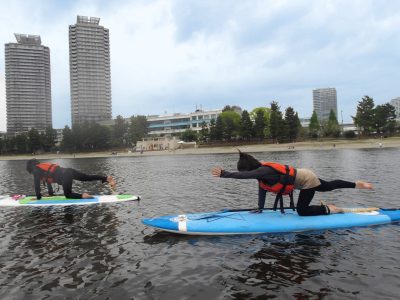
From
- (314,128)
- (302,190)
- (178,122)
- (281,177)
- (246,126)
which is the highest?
(178,122)

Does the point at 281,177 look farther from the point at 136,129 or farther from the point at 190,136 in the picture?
the point at 136,129

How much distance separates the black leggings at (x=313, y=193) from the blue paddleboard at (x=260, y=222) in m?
0.21

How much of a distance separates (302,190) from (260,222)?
185 cm

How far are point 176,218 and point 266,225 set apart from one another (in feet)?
10.5

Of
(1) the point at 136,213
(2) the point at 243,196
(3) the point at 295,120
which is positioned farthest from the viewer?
(3) the point at 295,120

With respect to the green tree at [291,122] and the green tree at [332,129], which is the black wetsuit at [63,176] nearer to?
the green tree at [291,122]

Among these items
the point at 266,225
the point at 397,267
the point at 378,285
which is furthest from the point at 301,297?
the point at 266,225

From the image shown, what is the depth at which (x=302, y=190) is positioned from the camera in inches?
483

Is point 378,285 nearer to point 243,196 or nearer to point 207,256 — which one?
point 207,256

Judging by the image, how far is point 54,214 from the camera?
1719 cm

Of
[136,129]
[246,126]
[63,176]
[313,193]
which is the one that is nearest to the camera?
[313,193]

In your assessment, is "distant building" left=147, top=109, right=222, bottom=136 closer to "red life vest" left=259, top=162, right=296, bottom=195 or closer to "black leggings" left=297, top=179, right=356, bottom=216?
"black leggings" left=297, top=179, right=356, bottom=216

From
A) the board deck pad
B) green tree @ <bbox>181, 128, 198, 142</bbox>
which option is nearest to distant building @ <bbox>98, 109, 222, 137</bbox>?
green tree @ <bbox>181, 128, 198, 142</bbox>

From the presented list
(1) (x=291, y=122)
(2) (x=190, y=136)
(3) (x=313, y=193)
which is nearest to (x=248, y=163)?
(3) (x=313, y=193)
